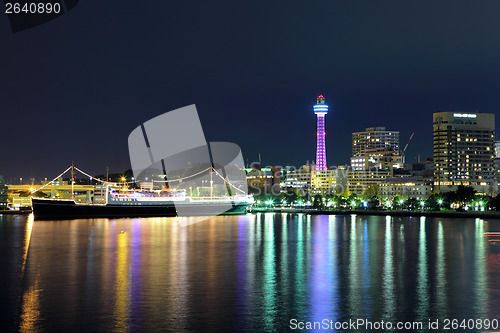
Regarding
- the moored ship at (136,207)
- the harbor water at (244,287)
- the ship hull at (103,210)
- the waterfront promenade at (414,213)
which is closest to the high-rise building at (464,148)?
the waterfront promenade at (414,213)

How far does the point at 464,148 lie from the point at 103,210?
87725mm

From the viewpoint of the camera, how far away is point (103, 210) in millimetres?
72438

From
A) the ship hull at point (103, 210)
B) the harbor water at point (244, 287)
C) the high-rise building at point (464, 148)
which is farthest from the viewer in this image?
the high-rise building at point (464, 148)

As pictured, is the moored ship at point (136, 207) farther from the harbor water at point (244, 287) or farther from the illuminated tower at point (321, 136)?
the illuminated tower at point (321, 136)

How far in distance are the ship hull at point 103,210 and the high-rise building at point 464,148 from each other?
66.7 metres

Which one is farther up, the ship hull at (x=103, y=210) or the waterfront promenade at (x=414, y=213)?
the ship hull at (x=103, y=210)

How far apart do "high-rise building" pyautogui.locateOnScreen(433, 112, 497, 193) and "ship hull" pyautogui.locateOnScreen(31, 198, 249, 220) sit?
6673 centimetres

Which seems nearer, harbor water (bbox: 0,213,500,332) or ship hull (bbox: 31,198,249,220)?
harbor water (bbox: 0,213,500,332)

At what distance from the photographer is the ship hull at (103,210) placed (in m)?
68.4

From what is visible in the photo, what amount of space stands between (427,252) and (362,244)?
473cm

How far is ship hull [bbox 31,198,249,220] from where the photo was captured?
224 feet

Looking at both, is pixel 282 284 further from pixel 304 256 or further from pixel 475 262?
pixel 475 262

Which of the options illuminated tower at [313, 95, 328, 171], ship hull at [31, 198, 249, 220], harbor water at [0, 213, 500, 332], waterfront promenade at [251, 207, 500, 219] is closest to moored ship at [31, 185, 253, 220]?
ship hull at [31, 198, 249, 220]

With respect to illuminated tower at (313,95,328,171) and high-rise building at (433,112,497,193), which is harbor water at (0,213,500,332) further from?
illuminated tower at (313,95,328,171)
